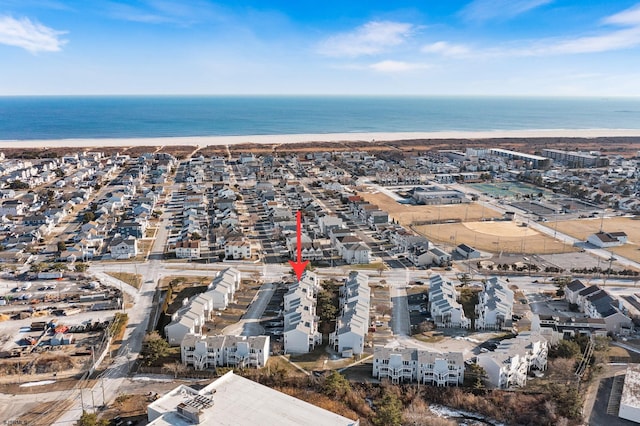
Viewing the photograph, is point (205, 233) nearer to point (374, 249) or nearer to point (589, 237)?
point (374, 249)

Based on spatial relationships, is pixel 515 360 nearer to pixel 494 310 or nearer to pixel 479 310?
pixel 494 310

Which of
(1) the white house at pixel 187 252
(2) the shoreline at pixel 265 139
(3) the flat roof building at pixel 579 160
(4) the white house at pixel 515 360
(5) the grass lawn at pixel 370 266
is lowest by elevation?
(4) the white house at pixel 515 360

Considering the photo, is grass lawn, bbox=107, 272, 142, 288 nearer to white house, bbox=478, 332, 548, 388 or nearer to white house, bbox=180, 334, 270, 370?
white house, bbox=180, 334, 270, 370

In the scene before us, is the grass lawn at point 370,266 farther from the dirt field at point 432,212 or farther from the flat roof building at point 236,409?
the flat roof building at point 236,409

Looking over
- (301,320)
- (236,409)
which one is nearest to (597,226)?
(301,320)

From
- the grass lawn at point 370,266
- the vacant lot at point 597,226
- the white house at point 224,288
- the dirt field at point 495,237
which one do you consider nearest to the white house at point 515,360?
the grass lawn at point 370,266

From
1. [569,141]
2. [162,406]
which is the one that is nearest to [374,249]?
[162,406]
